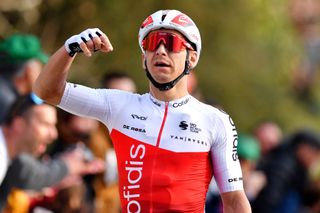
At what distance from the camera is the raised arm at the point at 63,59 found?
6.20 metres

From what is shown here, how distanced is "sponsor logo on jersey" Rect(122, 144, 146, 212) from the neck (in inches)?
12.1

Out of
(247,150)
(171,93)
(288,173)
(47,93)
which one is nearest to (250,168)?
(247,150)

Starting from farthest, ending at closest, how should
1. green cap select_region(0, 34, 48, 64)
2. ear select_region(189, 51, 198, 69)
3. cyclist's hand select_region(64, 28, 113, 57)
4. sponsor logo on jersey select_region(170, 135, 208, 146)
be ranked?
green cap select_region(0, 34, 48, 64) → ear select_region(189, 51, 198, 69) → sponsor logo on jersey select_region(170, 135, 208, 146) → cyclist's hand select_region(64, 28, 113, 57)

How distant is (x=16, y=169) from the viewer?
8164 mm

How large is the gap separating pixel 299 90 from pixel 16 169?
20.3 m

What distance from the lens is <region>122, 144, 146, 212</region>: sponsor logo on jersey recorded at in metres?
6.42

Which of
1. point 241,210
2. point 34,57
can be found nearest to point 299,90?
point 34,57

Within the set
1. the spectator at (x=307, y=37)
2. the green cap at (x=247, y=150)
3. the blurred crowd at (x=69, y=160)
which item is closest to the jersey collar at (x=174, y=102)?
the blurred crowd at (x=69, y=160)

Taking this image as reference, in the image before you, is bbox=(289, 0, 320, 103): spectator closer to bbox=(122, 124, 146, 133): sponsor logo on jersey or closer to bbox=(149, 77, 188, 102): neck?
bbox=(149, 77, 188, 102): neck

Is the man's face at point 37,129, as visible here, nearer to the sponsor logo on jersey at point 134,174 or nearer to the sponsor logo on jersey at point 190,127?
the sponsor logo on jersey at point 134,174

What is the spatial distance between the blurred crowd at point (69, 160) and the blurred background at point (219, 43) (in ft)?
3.85

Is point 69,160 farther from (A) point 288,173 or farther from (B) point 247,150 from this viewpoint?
(A) point 288,173

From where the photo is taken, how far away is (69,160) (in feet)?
29.7

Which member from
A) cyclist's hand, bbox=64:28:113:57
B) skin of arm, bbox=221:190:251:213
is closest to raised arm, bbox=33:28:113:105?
cyclist's hand, bbox=64:28:113:57
